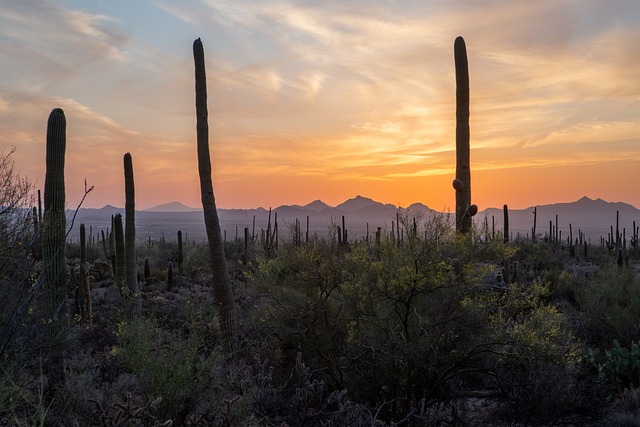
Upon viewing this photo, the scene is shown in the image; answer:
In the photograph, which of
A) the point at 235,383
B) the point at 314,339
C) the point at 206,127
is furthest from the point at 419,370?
the point at 206,127

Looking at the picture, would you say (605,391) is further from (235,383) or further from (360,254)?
(235,383)

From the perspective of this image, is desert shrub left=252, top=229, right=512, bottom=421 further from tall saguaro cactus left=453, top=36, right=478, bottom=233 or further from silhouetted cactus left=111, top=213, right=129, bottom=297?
silhouetted cactus left=111, top=213, right=129, bottom=297

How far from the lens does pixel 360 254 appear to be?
934cm

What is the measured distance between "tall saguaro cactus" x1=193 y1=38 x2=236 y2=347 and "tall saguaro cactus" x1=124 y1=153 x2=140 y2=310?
4211 millimetres

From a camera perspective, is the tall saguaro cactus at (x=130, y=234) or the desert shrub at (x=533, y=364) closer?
the desert shrub at (x=533, y=364)

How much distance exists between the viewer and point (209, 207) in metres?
13.7

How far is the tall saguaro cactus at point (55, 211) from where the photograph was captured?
1105 centimetres

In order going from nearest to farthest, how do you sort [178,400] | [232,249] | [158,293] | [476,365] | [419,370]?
[178,400] < [419,370] < [476,365] < [158,293] < [232,249]

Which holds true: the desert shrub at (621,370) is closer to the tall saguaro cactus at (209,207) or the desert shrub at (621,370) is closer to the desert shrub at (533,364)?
the desert shrub at (533,364)

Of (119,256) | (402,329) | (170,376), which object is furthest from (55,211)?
(402,329)

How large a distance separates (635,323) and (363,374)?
25.3 feet

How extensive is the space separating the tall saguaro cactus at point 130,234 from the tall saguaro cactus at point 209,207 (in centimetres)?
421

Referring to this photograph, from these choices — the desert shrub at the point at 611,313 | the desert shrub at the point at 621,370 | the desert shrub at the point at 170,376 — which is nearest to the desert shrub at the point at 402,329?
the desert shrub at the point at 170,376

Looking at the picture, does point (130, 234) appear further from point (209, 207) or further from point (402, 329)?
point (402, 329)
